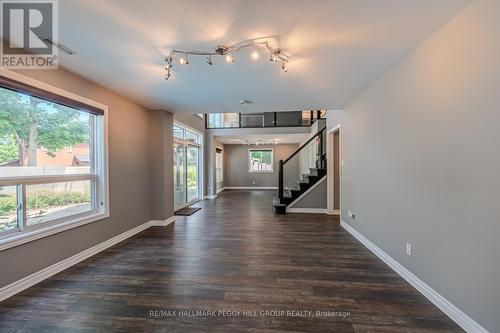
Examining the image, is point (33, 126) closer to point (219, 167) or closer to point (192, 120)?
point (192, 120)

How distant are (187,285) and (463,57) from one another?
3.09 meters

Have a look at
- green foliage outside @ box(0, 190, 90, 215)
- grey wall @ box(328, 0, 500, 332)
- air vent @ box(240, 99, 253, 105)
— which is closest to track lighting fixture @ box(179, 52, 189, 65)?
air vent @ box(240, 99, 253, 105)

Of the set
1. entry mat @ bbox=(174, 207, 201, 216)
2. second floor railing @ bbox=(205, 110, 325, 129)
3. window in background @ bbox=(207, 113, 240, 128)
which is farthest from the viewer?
window in background @ bbox=(207, 113, 240, 128)

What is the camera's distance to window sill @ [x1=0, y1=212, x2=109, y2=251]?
2.23m

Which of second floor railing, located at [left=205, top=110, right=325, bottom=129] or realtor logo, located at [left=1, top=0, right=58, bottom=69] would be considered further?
second floor railing, located at [left=205, top=110, right=325, bottom=129]

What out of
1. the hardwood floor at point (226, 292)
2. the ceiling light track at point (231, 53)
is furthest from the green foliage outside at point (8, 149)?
the ceiling light track at point (231, 53)

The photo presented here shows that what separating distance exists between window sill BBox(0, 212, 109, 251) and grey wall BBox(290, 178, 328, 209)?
14.6ft

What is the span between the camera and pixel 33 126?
2.56m

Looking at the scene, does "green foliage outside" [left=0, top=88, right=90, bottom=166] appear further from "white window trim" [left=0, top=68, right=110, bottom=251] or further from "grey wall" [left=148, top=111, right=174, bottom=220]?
"grey wall" [left=148, top=111, right=174, bottom=220]

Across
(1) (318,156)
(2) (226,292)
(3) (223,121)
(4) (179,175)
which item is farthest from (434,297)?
(3) (223,121)

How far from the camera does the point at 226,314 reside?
1.95 m

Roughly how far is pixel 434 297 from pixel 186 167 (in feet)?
20.9

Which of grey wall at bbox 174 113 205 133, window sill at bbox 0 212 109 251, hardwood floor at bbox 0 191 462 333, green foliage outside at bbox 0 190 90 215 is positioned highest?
grey wall at bbox 174 113 205 133

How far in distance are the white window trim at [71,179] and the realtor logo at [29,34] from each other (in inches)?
7.2
